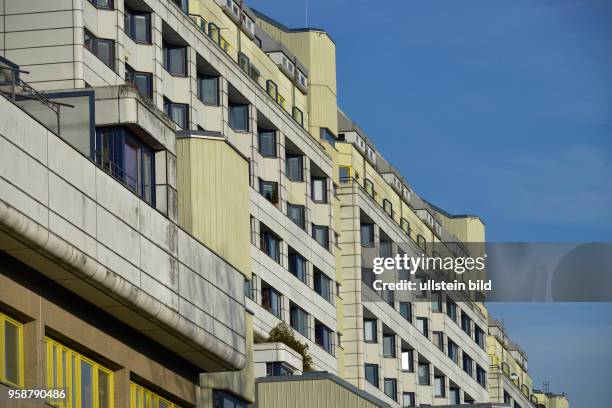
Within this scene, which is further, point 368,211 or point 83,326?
point 368,211

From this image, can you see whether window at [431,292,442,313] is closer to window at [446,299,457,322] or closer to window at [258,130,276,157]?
window at [446,299,457,322]

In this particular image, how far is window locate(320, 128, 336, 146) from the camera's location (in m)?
98.6

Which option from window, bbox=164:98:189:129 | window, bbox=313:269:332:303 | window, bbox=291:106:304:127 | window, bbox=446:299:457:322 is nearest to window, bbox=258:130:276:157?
window, bbox=291:106:304:127

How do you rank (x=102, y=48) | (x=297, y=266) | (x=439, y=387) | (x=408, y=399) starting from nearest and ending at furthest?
(x=102, y=48) → (x=297, y=266) → (x=408, y=399) → (x=439, y=387)

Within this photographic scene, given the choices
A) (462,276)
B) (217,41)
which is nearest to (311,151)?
(217,41)

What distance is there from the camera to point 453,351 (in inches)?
4811

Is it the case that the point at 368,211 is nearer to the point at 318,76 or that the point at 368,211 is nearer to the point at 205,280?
the point at 318,76

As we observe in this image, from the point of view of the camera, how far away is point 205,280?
4169 centimetres

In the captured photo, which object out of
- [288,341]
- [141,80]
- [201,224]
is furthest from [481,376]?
[201,224]

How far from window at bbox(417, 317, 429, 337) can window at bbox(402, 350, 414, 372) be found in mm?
2507

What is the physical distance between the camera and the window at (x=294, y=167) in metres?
91.8

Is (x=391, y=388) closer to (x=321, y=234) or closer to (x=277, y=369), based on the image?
(x=321, y=234)

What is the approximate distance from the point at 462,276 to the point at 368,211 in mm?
31891

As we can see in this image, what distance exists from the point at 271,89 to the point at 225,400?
4687 centimetres
